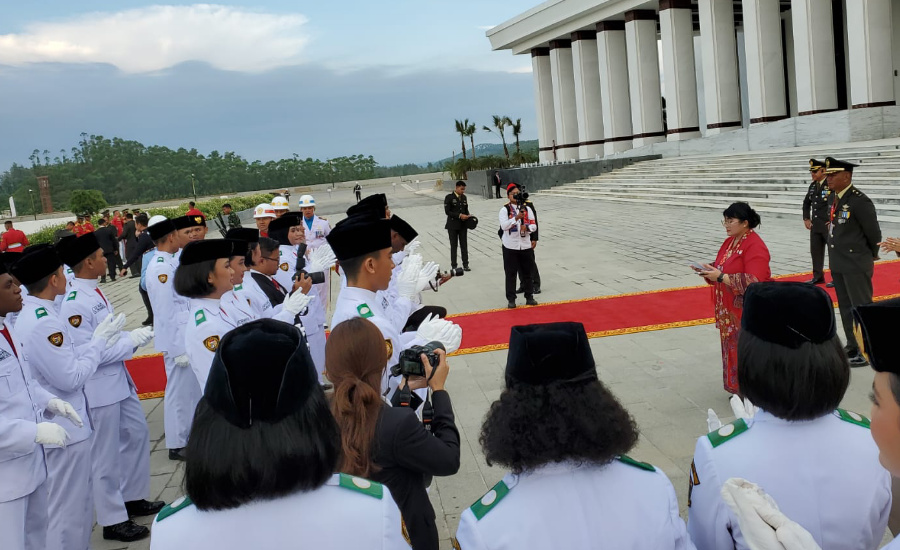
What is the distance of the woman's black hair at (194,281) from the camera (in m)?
4.08

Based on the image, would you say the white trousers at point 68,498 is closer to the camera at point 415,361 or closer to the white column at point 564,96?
the camera at point 415,361

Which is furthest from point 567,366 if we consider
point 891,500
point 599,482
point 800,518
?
point 891,500

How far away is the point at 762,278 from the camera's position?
5.02m

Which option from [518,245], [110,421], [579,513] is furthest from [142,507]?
[518,245]

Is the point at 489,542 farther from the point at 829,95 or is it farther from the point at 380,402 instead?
the point at 829,95

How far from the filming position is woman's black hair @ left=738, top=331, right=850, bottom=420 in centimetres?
191

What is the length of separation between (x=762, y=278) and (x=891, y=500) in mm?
3270

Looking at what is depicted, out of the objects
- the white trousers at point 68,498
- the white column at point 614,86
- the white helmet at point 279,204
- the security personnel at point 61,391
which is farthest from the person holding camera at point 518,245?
the white column at point 614,86

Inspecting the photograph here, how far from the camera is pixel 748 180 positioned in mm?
19422

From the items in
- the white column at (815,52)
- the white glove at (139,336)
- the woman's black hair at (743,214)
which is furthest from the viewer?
the white column at (815,52)

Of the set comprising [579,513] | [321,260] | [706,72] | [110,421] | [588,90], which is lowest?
[110,421]

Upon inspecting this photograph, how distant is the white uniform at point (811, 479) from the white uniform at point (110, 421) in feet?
11.3

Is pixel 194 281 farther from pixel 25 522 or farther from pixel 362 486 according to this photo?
pixel 362 486

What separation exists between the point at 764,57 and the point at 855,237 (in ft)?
76.5
